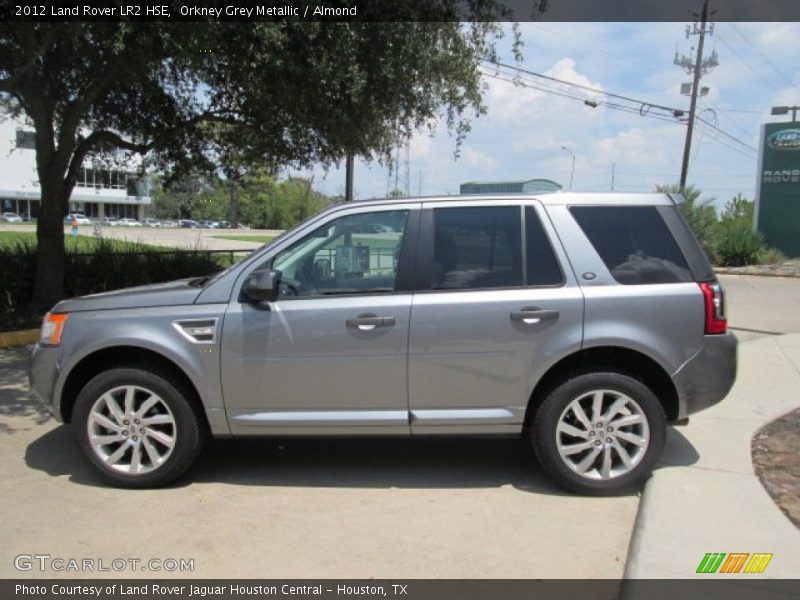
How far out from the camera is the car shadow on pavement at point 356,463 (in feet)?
15.2

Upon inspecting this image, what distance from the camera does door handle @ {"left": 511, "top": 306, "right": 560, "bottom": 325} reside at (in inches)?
167

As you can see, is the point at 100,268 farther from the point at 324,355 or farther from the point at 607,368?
the point at 607,368

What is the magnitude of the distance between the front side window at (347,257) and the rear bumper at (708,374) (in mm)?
1906

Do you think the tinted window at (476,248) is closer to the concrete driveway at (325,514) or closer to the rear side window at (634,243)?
the rear side window at (634,243)

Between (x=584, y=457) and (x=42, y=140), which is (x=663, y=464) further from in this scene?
(x=42, y=140)

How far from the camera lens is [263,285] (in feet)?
13.8

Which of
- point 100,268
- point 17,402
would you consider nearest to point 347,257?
point 17,402

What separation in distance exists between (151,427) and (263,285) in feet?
3.93

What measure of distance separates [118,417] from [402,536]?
1.98 metres

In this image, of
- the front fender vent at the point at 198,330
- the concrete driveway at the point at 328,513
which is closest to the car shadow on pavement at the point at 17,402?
the concrete driveway at the point at 328,513

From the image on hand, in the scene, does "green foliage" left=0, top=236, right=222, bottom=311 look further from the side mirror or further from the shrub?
the shrub

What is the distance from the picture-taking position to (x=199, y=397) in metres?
4.46
